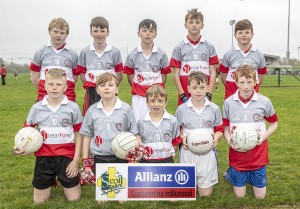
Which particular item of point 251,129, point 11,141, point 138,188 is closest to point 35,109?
point 138,188

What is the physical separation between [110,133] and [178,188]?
1.17 m

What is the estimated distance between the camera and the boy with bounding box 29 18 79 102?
18.9 feet

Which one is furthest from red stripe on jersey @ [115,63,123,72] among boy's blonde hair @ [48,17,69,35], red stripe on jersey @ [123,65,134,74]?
boy's blonde hair @ [48,17,69,35]

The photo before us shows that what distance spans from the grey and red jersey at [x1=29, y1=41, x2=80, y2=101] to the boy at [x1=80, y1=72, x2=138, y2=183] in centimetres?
110

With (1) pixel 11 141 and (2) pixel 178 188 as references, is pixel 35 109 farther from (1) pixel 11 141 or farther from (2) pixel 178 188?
(1) pixel 11 141

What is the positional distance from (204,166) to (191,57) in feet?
6.01

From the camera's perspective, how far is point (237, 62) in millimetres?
6004

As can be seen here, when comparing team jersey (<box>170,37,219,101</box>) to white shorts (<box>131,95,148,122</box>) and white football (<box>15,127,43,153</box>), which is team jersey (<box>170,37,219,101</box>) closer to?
white shorts (<box>131,95,148,122</box>)

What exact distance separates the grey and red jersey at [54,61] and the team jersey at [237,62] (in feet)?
8.06

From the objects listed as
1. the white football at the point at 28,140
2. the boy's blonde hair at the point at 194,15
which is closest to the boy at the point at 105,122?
the white football at the point at 28,140

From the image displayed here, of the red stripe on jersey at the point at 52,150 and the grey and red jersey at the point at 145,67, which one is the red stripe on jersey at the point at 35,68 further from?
the red stripe on jersey at the point at 52,150

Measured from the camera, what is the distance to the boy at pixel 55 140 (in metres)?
4.91

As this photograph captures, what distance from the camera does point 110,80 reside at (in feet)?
16.2

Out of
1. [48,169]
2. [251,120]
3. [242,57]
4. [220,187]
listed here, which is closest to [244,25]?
[242,57]
